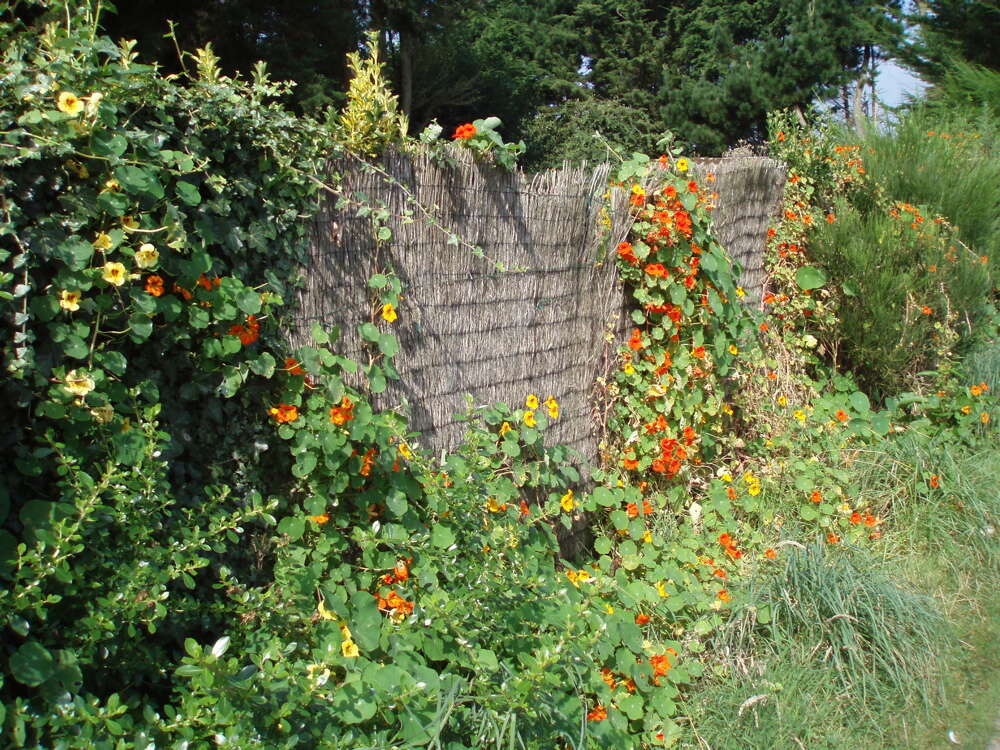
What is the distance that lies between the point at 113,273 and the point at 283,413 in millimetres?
671

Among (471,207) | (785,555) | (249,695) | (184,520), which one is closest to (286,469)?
(184,520)

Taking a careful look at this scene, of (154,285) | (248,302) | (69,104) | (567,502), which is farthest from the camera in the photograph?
(567,502)

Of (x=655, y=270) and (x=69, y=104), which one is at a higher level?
(x=69, y=104)

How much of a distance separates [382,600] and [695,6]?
85.2 feet

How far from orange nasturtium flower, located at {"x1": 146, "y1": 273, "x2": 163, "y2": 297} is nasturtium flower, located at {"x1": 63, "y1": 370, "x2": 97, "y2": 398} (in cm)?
29

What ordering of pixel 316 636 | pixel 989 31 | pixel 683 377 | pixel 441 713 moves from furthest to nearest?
pixel 989 31 < pixel 683 377 < pixel 316 636 < pixel 441 713

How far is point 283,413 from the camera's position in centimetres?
243

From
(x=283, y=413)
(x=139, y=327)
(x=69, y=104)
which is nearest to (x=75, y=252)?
(x=139, y=327)

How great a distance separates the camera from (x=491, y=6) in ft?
84.5

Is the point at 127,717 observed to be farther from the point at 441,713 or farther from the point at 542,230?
the point at 542,230

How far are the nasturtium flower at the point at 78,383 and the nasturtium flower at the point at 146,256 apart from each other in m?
0.30

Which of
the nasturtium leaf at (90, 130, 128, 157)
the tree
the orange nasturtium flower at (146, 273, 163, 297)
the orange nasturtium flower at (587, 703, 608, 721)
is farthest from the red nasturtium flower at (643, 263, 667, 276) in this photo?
the tree

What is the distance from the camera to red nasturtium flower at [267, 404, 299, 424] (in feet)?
7.92

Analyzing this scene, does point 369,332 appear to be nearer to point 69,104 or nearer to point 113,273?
point 113,273
